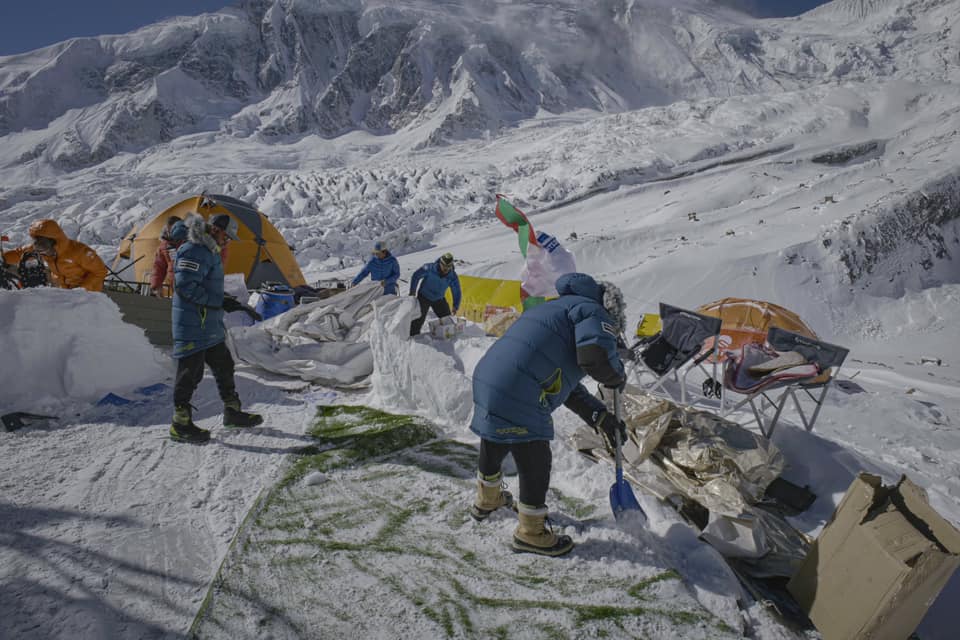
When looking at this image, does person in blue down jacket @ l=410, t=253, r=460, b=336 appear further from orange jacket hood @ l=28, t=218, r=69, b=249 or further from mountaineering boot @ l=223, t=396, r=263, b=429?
orange jacket hood @ l=28, t=218, r=69, b=249

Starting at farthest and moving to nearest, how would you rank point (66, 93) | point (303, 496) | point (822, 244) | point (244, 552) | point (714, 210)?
1. point (66, 93)
2. point (714, 210)
3. point (822, 244)
4. point (303, 496)
5. point (244, 552)

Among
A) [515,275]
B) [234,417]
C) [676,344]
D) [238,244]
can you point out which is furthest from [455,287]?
[515,275]

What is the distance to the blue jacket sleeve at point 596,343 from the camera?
2.14 m

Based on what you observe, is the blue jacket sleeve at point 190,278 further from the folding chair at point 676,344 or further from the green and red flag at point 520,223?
Result: the green and red flag at point 520,223

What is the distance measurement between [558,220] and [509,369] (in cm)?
1887

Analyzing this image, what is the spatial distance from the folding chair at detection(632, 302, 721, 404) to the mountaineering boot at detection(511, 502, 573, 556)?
2807 millimetres

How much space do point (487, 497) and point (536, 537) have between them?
332 millimetres

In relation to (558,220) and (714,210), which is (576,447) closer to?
(714,210)

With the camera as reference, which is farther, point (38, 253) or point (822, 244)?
point (822, 244)

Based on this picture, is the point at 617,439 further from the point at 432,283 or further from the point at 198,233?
the point at 432,283

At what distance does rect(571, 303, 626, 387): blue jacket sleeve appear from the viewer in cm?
214

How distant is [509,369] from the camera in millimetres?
2230

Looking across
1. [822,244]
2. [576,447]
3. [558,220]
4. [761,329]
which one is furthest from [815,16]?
[576,447]

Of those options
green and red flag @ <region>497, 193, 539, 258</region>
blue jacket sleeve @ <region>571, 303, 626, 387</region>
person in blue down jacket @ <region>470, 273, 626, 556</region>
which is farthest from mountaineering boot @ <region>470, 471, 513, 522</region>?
green and red flag @ <region>497, 193, 539, 258</region>
